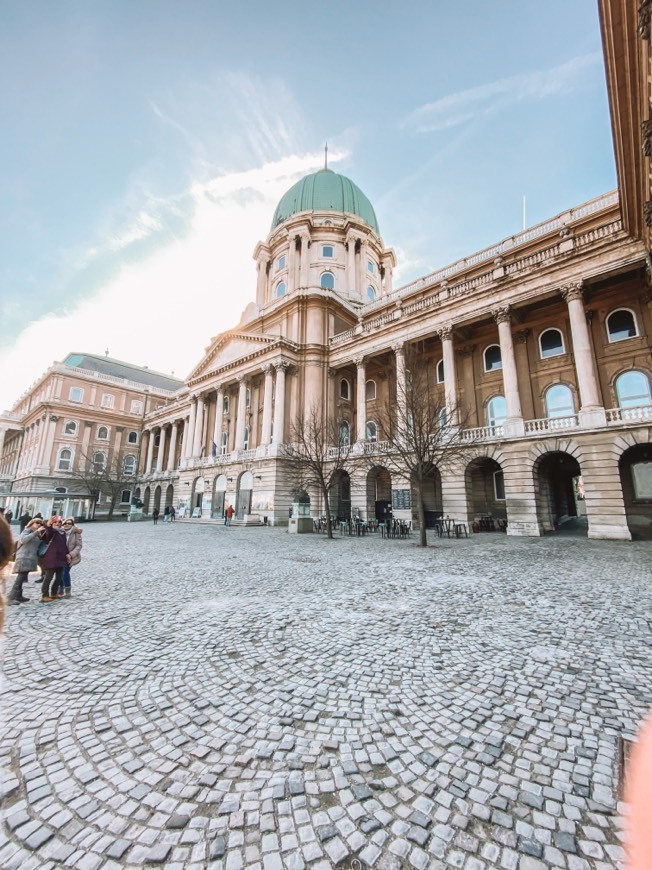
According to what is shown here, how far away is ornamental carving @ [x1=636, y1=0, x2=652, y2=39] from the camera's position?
28.7 ft

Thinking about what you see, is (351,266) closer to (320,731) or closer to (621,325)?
(621,325)

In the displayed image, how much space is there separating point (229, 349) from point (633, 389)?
1253 inches

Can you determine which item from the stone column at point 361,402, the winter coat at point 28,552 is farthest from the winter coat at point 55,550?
the stone column at point 361,402

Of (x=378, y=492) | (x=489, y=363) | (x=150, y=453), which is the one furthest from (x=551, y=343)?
(x=150, y=453)

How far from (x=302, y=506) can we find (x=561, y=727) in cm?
2029

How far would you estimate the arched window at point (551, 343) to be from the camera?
73.8ft

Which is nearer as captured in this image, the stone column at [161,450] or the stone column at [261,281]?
the stone column at [261,281]

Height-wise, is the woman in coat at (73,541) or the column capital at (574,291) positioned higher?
the column capital at (574,291)

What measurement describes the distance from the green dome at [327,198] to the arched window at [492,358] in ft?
91.9

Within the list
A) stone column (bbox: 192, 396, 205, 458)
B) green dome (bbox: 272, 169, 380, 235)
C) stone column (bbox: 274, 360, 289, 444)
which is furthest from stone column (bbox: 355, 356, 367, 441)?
green dome (bbox: 272, 169, 380, 235)

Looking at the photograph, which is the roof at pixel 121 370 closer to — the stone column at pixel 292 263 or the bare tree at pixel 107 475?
the bare tree at pixel 107 475

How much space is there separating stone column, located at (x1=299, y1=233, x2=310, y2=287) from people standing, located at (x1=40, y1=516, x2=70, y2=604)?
37.9 meters

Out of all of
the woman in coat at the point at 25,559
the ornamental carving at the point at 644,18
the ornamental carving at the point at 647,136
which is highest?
the ornamental carving at the point at 644,18

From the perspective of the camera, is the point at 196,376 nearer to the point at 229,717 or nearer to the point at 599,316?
the point at 599,316
